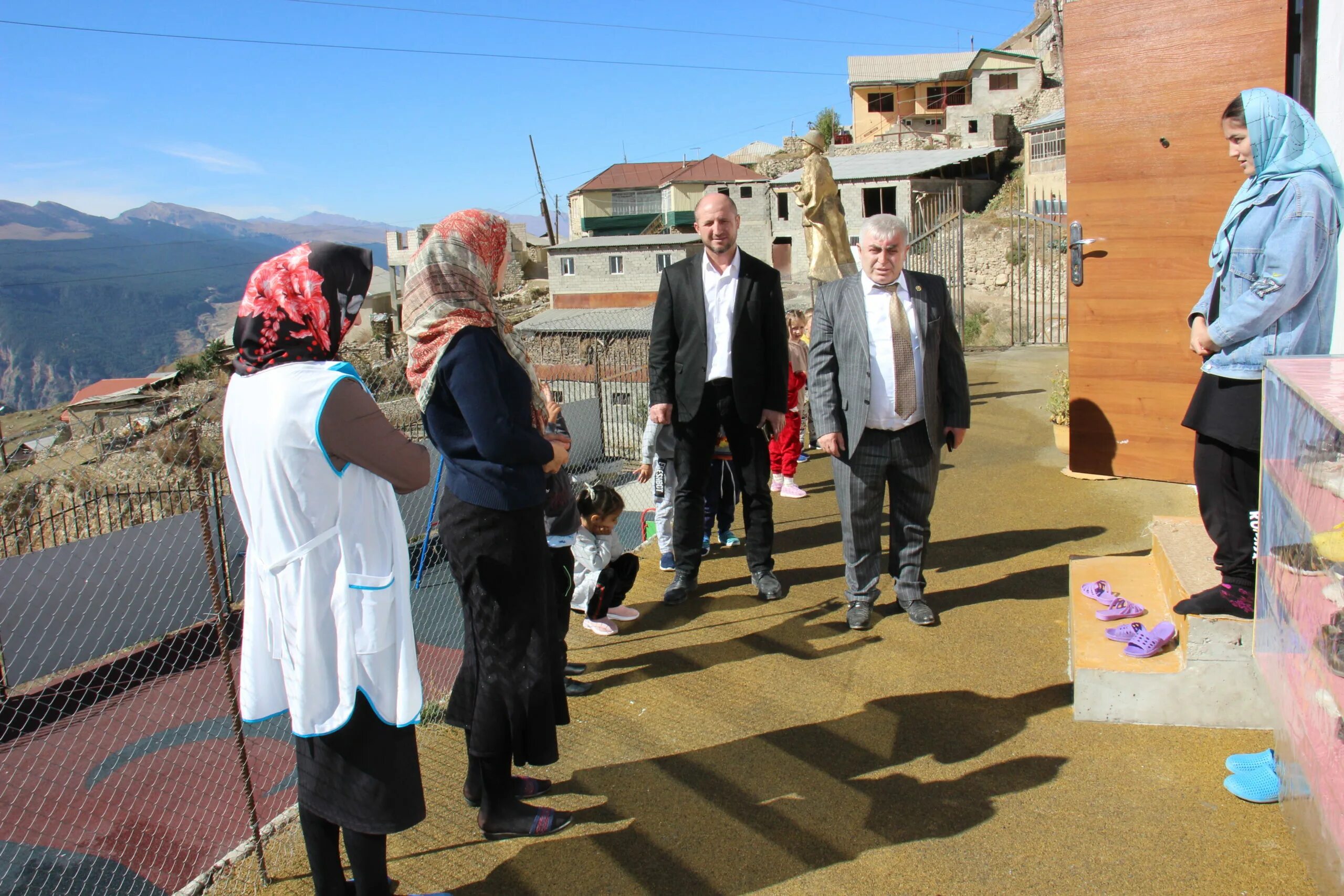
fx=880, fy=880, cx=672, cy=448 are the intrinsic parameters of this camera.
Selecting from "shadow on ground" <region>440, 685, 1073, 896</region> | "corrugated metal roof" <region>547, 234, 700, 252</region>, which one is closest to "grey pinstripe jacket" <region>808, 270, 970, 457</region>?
"shadow on ground" <region>440, 685, 1073, 896</region>

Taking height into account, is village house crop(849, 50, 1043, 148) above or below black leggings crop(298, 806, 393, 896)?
above

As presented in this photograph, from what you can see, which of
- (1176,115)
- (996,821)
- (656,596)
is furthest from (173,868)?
(1176,115)

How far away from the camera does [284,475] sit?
189cm

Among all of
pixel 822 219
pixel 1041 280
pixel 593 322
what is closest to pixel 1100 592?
pixel 822 219

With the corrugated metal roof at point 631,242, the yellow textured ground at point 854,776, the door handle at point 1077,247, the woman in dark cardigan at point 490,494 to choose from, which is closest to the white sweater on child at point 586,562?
the yellow textured ground at point 854,776

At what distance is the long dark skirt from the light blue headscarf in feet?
8.42

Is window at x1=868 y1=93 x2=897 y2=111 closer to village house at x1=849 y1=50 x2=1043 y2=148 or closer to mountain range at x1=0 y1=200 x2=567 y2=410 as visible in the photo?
village house at x1=849 y1=50 x2=1043 y2=148

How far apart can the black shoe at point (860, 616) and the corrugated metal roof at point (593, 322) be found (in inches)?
930

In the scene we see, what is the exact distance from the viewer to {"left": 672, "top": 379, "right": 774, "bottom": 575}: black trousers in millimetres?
4324

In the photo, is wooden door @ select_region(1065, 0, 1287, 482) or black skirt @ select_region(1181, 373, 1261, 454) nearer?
black skirt @ select_region(1181, 373, 1261, 454)

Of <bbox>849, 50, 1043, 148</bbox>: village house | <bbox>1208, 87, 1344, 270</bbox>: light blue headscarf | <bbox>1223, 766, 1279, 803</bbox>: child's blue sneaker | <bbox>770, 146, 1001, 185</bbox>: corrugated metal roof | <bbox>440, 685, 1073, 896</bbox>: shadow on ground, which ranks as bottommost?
<bbox>440, 685, 1073, 896</bbox>: shadow on ground

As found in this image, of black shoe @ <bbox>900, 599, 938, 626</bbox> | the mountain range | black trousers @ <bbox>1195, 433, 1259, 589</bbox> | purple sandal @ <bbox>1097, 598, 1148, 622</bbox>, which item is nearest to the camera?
black trousers @ <bbox>1195, 433, 1259, 589</bbox>

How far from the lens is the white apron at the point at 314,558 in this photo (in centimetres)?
188

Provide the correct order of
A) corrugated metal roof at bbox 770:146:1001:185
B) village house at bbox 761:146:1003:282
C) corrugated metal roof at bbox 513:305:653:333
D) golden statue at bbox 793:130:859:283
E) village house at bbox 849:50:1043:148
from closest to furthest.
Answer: golden statue at bbox 793:130:859:283, corrugated metal roof at bbox 513:305:653:333, village house at bbox 761:146:1003:282, corrugated metal roof at bbox 770:146:1001:185, village house at bbox 849:50:1043:148
